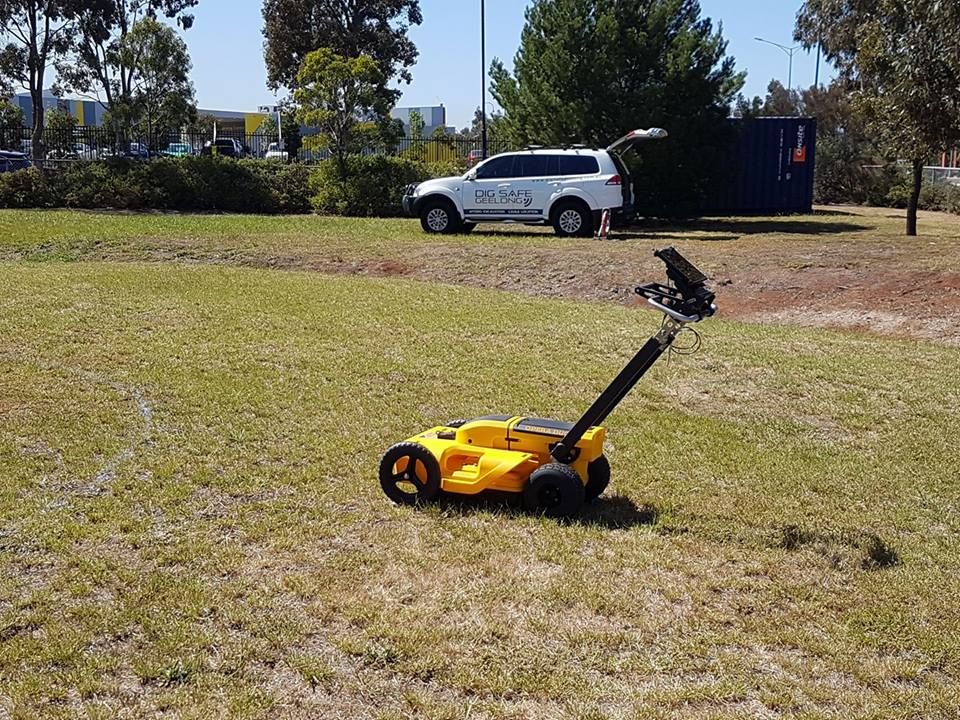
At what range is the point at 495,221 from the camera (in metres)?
19.2

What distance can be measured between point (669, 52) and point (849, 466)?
56.5ft

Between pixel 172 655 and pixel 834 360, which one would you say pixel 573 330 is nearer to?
pixel 834 360

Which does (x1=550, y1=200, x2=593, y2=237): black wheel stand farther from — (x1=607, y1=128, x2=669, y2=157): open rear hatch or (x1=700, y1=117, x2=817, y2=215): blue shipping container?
(x1=700, y1=117, x2=817, y2=215): blue shipping container

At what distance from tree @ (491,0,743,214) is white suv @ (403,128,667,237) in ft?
7.57

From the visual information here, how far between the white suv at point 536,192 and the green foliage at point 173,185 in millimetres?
6977

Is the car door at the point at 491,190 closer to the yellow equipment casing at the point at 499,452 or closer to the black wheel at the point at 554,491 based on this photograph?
the yellow equipment casing at the point at 499,452

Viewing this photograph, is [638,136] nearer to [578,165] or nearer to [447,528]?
[578,165]

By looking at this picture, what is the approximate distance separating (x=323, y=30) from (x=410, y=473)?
159ft

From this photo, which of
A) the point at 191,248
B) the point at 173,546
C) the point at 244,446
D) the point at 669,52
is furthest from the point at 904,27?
the point at 173,546

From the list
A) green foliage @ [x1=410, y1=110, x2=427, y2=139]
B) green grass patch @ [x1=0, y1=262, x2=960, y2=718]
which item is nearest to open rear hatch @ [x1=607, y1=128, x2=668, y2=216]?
green grass patch @ [x1=0, y1=262, x2=960, y2=718]

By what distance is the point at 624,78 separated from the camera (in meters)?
21.9

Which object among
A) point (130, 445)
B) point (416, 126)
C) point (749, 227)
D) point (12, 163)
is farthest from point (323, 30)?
point (130, 445)

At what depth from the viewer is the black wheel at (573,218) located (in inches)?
735

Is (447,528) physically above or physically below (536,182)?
below
